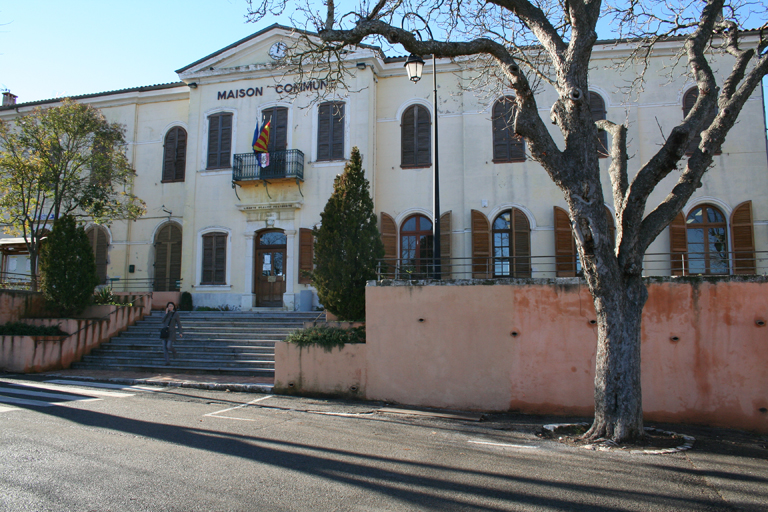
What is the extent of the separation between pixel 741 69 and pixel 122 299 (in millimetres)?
17028

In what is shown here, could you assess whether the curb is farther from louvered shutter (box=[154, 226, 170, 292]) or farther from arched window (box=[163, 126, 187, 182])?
arched window (box=[163, 126, 187, 182])

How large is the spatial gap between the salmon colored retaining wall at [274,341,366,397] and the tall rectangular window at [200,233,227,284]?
24.3 ft

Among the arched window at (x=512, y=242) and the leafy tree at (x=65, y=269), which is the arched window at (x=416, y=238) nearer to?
the arched window at (x=512, y=242)

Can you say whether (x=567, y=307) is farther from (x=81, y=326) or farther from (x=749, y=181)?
(x=81, y=326)

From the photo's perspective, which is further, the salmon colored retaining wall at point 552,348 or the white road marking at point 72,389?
the white road marking at point 72,389

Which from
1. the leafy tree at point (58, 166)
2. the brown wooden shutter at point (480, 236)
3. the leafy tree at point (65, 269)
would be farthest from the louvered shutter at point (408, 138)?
the leafy tree at point (65, 269)

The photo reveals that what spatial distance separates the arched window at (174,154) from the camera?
1897 cm

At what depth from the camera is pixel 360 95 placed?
16781mm

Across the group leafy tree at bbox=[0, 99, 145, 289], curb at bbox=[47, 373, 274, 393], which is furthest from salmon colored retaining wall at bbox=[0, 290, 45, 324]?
curb at bbox=[47, 373, 274, 393]

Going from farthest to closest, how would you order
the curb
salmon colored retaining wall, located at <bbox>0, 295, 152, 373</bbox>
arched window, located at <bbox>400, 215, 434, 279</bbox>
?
arched window, located at <bbox>400, 215, 434, 279</bbox>
salmon colored retaining wall, located at <bbox>0, 295, 152, 373</bbox>
the curb

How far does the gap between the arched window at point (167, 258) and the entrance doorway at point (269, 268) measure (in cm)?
314

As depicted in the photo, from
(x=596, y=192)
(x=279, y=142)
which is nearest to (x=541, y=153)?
(x=596, y=192)

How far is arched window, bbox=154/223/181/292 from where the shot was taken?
1828 centimetres

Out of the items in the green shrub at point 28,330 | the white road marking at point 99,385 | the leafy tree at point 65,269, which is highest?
the leafy tree at point 65,269
